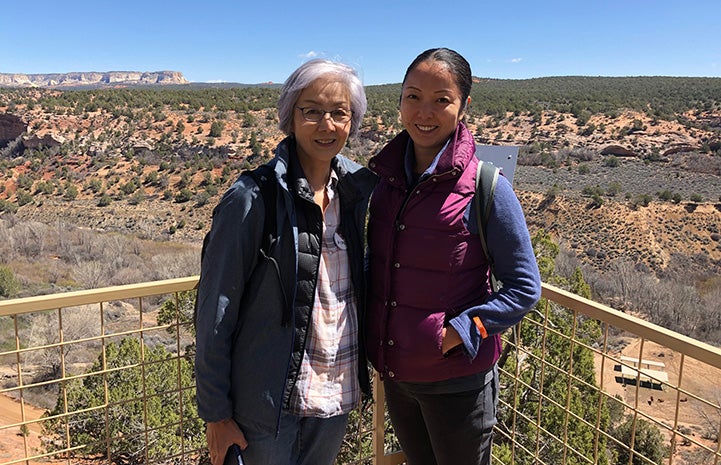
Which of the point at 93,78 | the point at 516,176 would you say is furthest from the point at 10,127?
the point at 93,78

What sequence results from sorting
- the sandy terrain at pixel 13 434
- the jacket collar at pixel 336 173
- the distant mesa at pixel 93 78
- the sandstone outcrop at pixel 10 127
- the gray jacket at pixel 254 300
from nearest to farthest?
the gray jacket at pixel 254 300 → the jacket collar at pixel 336 173 → the sandy terrain at pixel 13 434 → the sandstone outcrop at pixel 10 127 → the distant mesa at pixel 93 78

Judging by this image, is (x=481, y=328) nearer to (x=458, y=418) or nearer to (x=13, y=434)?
(x=458, y=418)

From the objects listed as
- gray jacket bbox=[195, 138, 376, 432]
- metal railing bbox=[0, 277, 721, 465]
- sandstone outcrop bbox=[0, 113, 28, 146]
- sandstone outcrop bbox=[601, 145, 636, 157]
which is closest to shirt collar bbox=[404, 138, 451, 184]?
gray jacket bbox=[195, 138, 376, 432]

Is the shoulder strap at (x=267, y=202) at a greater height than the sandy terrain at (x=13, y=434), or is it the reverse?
the shoulder strap at (x=267, y=202)

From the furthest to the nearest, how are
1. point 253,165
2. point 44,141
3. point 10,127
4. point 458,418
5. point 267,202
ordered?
point 10,127 < point 44,141 < point 253,165 < point 458,418 < point 267,202

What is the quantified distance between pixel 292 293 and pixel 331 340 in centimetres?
24

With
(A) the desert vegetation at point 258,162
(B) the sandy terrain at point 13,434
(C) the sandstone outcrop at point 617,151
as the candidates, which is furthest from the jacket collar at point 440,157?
(C) the sandstone outcrop at point 617,151

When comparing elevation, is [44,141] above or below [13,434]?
above

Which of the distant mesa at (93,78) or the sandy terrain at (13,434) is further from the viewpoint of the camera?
the distant mesa at (93,78)

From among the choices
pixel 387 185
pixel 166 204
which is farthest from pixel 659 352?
pixel 166 204

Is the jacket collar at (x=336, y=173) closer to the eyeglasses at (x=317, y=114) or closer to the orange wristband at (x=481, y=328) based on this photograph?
the eyeglasses at (x=317, y=114)

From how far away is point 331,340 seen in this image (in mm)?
1663

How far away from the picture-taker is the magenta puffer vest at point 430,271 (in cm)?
167

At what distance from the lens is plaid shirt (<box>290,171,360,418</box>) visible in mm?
1625
